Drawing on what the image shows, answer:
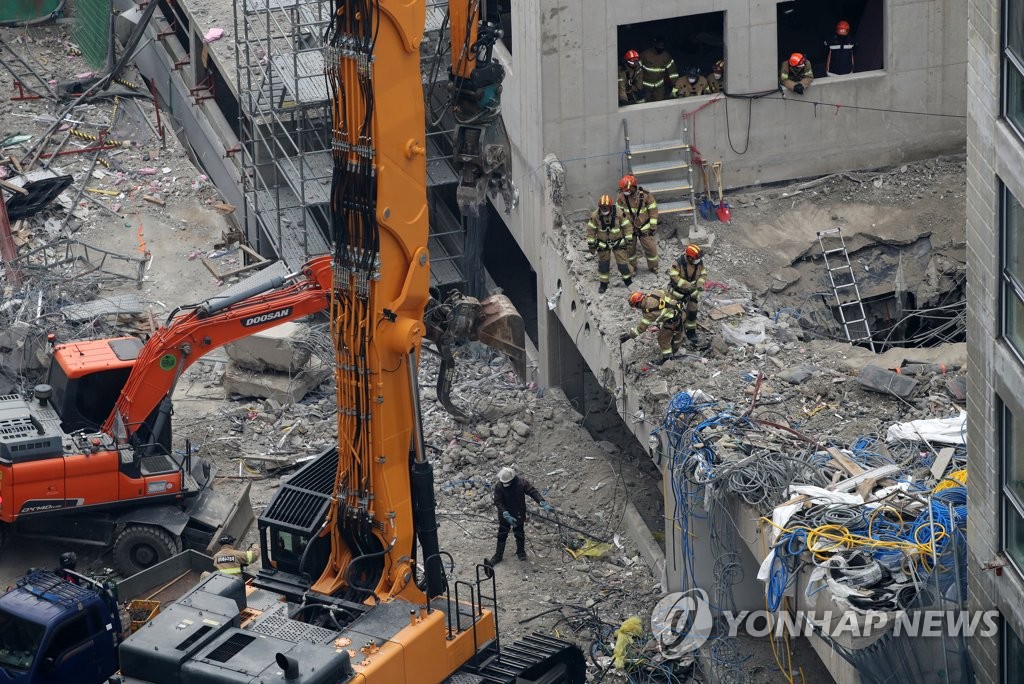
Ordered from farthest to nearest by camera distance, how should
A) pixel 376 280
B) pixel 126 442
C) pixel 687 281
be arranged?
1. pixel 687 281
2. pixel 126 442
3. pixel 376 280

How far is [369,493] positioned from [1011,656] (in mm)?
6650

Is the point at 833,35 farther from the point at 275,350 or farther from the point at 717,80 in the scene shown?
the point at 275,350

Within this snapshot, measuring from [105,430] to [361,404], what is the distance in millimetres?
6922

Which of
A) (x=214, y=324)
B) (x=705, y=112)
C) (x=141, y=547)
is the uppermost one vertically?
(x=705, y=112)

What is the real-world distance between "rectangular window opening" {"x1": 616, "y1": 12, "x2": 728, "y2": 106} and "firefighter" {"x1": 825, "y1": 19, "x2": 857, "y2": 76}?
1.96 metres

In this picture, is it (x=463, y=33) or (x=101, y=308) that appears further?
(x=101, y=308)

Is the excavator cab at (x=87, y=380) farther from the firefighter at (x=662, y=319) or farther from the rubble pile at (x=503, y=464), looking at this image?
Result: the firefighter at (x=662, y=319)

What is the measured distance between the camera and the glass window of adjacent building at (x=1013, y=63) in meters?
14.4

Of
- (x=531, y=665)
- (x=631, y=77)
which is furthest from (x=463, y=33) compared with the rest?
(x=631, y=77)

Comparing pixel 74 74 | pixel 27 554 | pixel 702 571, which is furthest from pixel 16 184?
pixel 702 571

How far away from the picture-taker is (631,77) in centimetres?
2866

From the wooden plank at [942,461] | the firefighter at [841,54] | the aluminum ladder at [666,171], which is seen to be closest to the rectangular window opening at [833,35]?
the firefighter at [841,54]

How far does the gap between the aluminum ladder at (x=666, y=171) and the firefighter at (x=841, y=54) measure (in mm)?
3487

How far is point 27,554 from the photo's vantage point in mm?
23719
